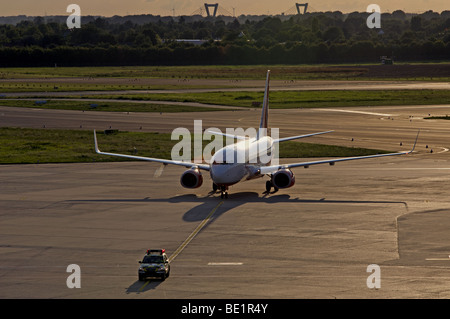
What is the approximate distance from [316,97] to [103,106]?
143 ft

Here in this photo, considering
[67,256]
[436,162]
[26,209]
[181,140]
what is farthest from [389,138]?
[67,256]

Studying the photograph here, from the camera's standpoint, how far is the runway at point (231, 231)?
3522 cm

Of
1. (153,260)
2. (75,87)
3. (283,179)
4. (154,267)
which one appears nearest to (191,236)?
(153,260)

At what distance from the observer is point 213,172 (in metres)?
54.0

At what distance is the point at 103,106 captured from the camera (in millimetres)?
134750

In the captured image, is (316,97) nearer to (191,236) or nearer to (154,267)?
(191,236)

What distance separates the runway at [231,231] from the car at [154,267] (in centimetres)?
45

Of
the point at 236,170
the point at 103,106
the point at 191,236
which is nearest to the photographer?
the point at 191,236

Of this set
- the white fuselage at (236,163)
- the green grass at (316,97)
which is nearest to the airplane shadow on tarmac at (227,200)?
the white fuselage at (236,163)

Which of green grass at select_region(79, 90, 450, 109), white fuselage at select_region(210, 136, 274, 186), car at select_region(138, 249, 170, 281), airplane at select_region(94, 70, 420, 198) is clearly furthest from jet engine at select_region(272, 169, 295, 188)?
green grass at select_region(79, 90, 450, 109)

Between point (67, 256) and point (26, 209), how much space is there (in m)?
13.7

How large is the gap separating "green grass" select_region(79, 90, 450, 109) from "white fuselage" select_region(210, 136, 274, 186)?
74717 mm

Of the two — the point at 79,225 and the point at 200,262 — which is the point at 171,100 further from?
the point at 200,262

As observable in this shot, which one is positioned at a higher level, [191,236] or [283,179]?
[283,179]
